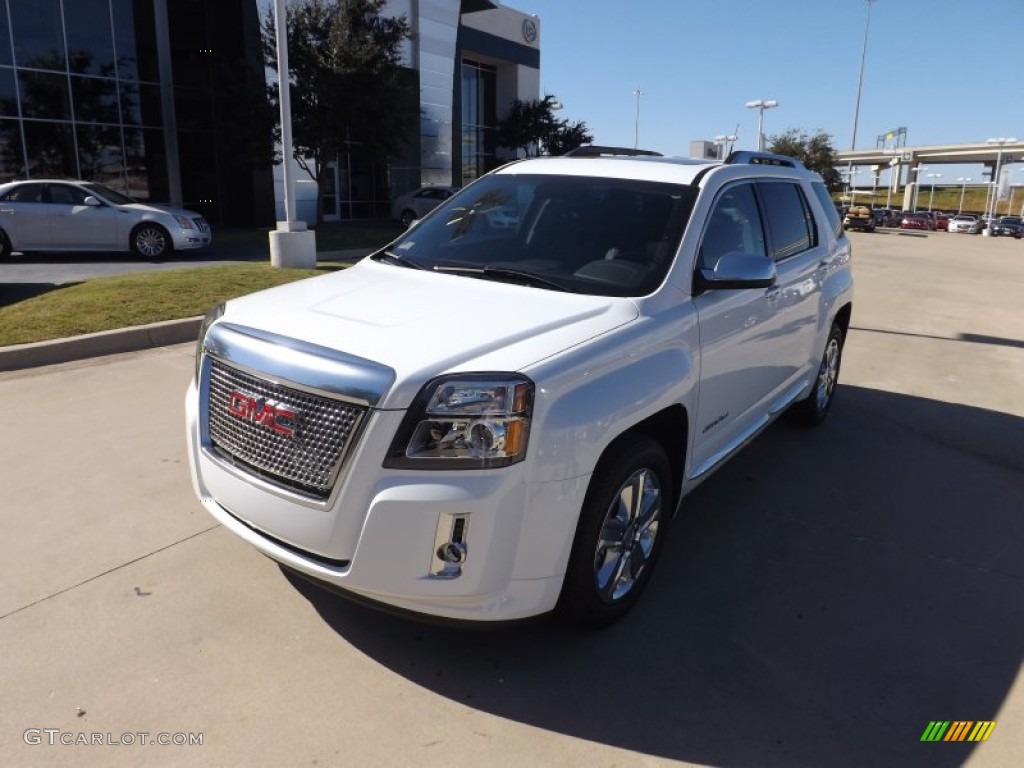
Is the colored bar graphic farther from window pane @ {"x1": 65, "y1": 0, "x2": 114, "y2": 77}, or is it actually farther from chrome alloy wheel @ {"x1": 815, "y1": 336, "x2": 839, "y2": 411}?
window pane @ {"x1": 65, "y1": 0, "x2": 114, "y2": 77}

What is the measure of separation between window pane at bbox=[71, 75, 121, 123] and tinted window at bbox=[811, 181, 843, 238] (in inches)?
903

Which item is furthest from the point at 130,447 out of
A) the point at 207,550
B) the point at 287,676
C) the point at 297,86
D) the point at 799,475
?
the point at 297,86

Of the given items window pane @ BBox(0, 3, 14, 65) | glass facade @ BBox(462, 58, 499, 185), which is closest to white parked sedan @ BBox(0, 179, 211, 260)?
window pane @ BBox(0, 3, 14, 65)

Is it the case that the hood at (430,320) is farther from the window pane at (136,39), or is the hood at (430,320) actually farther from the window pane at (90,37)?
the window pane at (136,39)

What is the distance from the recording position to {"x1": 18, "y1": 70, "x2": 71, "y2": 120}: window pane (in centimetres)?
2103

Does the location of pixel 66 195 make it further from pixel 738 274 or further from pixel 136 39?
pixel 738 274

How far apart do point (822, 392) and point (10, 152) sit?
22873mm

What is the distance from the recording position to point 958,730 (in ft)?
8.79

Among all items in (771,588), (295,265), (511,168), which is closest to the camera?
(771,588)

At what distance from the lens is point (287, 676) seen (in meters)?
2.81

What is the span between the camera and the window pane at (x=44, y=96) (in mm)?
21031

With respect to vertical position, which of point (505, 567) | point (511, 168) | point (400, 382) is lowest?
point (505, 567)

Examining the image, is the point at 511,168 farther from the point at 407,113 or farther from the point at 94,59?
the point at 94,59

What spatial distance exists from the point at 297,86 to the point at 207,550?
67.6ft
